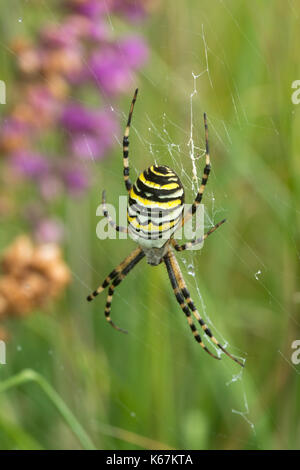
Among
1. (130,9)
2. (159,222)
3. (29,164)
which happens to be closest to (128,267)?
(29,164)

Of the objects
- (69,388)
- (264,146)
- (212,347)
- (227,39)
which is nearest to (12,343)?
(69,388)

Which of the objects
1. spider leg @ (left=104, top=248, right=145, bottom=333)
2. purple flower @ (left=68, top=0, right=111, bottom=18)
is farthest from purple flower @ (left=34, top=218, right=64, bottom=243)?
purple flower @ (left=68, top=0, right=111, bottom=18)

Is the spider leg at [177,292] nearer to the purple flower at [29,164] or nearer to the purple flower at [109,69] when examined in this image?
the purple flower at [29,164]

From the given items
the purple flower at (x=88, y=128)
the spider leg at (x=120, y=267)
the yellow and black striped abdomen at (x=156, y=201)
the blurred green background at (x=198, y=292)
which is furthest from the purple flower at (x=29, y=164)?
the yellow and black striped abdomen at (x=156, y=201)

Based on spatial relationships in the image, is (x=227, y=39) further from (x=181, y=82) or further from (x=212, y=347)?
(x=212, y=347)

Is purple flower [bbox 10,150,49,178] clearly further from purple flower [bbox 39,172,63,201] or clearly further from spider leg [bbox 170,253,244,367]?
spider leg [bbox 170,253,244,367]
